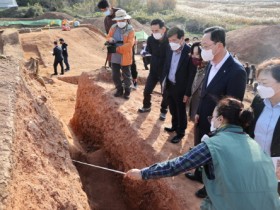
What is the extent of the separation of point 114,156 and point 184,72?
2.19m

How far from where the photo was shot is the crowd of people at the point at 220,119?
2299mm

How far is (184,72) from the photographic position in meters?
4.84

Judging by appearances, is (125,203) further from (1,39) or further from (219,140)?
(1,39)

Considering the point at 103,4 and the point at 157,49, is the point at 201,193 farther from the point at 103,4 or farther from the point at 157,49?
the point at 103,4

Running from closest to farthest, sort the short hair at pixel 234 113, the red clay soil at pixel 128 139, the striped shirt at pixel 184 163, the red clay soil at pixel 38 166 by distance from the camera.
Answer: the striped shirt at pixel 184 163 < the short hair at pixel 234 113 < the red clay soil at pixel 38 166 < the red clay soil at pixel 128 139

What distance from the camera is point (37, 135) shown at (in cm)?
420

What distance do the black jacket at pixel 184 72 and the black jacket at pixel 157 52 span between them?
420 mm

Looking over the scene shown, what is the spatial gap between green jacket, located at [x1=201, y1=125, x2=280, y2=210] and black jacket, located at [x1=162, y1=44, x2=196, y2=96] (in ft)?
8.15

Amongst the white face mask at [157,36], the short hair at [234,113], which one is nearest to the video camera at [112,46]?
the white face mask at [157,36]

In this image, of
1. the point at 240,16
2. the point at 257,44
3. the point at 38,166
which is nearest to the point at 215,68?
the point at 38,166

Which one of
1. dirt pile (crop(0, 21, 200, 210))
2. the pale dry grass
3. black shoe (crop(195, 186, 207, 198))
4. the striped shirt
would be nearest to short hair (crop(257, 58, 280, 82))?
the striped shirt

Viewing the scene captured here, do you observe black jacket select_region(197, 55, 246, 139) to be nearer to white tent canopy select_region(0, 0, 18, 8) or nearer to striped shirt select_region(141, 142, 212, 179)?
striped shirt select_region(141, 142, 212, 179)

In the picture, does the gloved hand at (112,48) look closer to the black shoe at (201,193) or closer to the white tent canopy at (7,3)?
the black shoe at (201,193)

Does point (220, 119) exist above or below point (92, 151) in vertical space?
above
